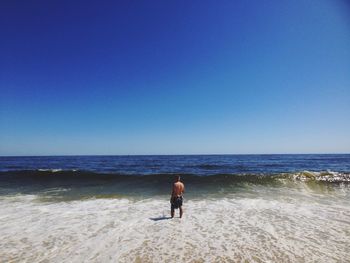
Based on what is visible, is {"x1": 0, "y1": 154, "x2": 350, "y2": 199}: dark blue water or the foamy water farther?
{"x1": 0, "y1": 154, "x2": 350, "y2": 199}: dark blue water

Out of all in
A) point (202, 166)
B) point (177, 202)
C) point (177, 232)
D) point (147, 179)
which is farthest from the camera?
point (202, 166)

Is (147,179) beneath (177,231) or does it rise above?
beneath

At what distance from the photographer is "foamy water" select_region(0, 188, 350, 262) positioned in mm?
5863

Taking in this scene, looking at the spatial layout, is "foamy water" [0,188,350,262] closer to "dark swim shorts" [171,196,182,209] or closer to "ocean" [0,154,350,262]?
"ocean" [0,154,350,262]

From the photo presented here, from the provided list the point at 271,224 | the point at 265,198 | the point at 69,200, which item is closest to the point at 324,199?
the point at 265,198

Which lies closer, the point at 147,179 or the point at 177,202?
the point at 177,202

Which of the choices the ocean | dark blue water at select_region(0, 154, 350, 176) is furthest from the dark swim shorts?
dark blue water at select_region(0, 154, 350, 176)

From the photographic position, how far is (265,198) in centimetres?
1320

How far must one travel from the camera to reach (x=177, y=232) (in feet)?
24.5

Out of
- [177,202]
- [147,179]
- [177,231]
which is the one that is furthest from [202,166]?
[177,231]

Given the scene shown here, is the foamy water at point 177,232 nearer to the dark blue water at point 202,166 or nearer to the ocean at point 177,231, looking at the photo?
the ocean at point 177,231

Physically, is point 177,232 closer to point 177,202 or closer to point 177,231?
point 177,231

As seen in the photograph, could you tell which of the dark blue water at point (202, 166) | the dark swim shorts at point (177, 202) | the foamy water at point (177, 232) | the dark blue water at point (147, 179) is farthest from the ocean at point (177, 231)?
the dark blue water at point (202, 166)

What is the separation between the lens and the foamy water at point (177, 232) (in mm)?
5863
